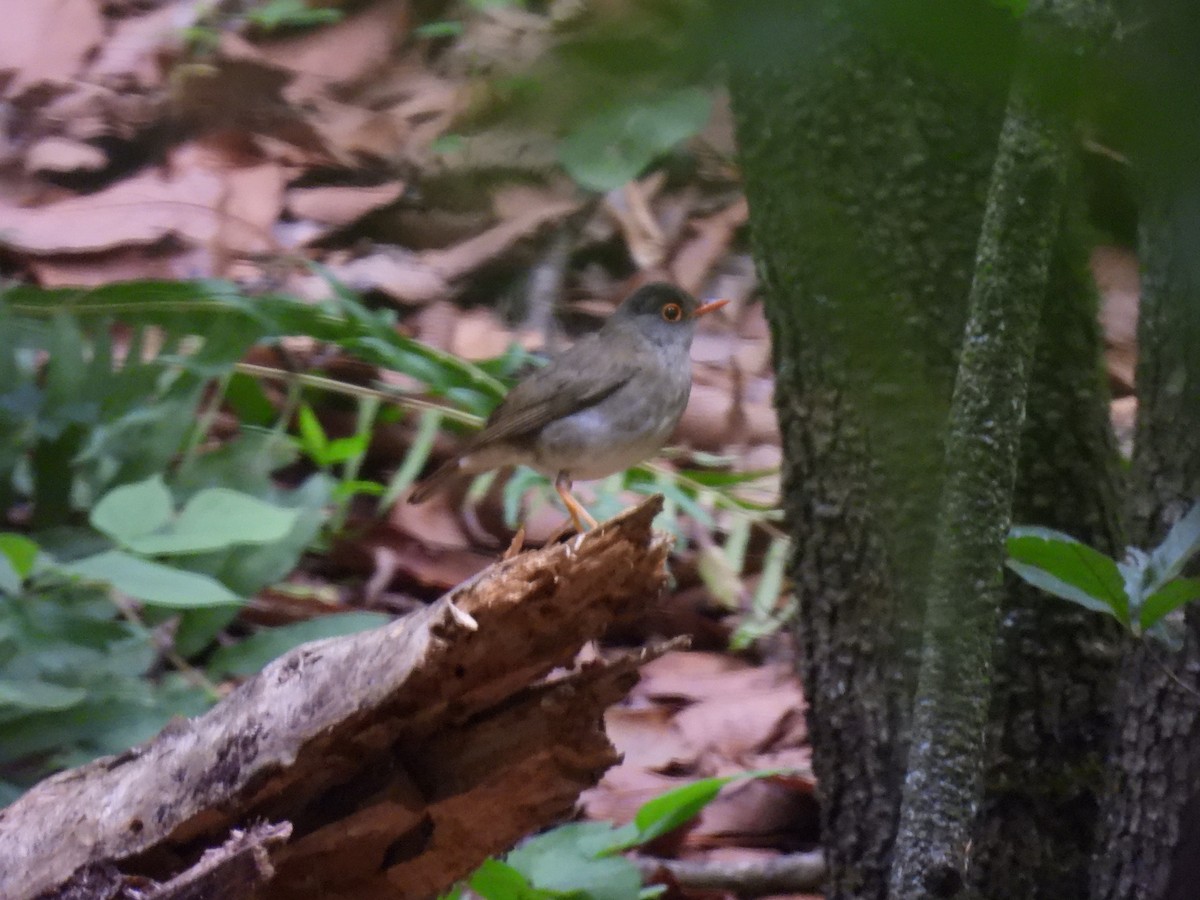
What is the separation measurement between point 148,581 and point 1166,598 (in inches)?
72.2

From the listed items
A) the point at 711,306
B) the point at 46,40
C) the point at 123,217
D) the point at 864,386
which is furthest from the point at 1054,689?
the point at 46,40

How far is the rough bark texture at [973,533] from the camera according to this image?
5.08 ft

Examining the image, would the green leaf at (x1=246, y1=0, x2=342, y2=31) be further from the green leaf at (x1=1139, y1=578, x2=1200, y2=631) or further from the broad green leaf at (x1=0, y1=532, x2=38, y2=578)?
the green leaf at (x1=1139, y1=578, x2=1200, y2=631)

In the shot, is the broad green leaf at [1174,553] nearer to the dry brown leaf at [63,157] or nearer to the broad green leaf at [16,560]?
the broad green leaf at [16,560]

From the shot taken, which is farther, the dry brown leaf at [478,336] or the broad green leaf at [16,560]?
the dry brown leaf at [478,336]

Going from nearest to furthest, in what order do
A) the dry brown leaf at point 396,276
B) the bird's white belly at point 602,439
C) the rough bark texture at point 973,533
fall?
1. the rough bark texture at point 973,533
2. the bird's white belly at point 602,439
3. the dry brown leaf at point 396,276

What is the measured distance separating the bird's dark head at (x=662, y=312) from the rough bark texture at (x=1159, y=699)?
1.41m

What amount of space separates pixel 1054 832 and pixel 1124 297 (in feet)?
10.6

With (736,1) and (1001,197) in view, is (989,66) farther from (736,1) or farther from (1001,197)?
(1001,197)

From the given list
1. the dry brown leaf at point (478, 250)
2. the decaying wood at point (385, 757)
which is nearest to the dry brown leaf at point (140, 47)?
the dry brown leaf at point (478, 250)

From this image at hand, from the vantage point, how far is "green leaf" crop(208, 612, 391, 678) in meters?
3.29

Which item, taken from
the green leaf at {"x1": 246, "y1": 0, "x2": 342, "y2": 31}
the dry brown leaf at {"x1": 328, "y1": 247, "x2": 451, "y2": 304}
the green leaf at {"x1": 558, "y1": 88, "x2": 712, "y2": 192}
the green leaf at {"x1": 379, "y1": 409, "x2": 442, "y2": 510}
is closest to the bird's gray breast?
the green leaf at {"x1": 379, "y1": 409, "x2": 442, "y2": 510}

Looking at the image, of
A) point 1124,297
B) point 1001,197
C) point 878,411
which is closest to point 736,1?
point 1001,197

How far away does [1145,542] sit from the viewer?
2.35 m
